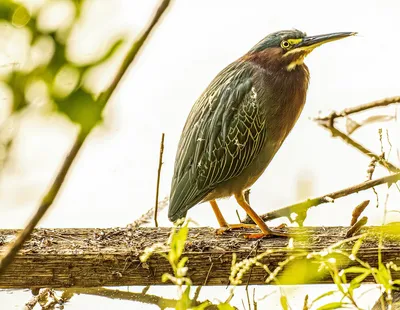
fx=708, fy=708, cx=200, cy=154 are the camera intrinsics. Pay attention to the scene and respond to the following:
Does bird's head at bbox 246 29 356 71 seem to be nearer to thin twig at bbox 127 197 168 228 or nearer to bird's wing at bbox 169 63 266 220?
bird's wing at bbox 169 63 266 220

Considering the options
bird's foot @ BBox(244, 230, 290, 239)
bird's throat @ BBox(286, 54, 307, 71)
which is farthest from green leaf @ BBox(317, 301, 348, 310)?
bird's throat @ BBox(286, 54, 307, 71)

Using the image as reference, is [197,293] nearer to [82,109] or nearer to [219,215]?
[219,215]

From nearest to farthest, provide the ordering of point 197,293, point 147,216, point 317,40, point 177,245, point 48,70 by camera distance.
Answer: point 48,70
point 177,245
point 197,293
point 317,40
point 147,216

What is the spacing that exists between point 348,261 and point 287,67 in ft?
2.16

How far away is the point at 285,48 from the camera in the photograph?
5.81 ft

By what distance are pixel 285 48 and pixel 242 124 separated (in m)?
0.22

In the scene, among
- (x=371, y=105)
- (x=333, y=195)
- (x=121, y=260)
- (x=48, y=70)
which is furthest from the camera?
(x=333, y=195)

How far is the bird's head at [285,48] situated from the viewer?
175 centimetres

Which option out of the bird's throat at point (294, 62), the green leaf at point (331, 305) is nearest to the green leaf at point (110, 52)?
the green leaf at point (331, 305)

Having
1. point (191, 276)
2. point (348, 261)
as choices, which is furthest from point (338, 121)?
point (191, 276)

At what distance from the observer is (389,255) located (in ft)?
4.55

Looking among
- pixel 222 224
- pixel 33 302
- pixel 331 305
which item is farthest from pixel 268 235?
pixel 331 305

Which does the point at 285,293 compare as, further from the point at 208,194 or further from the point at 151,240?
the point at 208,194

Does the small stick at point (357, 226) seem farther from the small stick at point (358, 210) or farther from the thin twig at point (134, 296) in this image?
the thin twig at point (134, 296)
